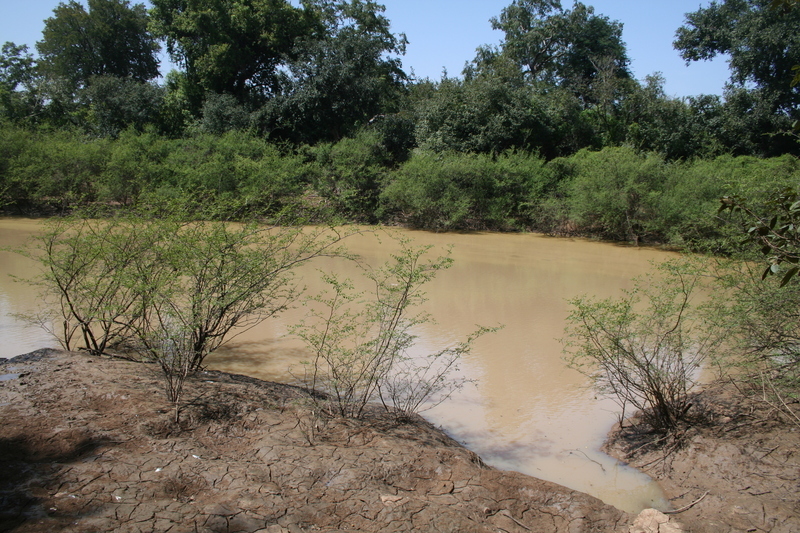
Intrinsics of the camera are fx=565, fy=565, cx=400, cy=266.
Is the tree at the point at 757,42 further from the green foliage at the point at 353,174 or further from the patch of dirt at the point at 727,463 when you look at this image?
the patch of dirt at the point at 727,463

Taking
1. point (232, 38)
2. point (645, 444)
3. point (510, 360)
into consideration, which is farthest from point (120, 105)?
point (645, 444)

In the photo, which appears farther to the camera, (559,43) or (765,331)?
(559,43)

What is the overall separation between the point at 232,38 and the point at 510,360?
23110 millimetres

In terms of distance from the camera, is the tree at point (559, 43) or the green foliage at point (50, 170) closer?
the green foliage at point (50, 170)

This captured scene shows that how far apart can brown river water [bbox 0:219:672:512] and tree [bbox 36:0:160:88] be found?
80.8ft

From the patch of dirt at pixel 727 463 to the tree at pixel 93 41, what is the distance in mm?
33993

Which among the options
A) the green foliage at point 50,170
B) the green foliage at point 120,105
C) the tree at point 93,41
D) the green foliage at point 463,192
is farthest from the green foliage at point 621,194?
the tree at point 93,41

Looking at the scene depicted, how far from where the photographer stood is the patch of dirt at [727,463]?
3.63m

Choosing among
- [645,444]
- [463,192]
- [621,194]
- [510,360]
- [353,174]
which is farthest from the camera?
[353,174]

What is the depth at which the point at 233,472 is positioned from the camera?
11.6 feet

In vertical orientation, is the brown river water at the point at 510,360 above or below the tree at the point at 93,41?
below

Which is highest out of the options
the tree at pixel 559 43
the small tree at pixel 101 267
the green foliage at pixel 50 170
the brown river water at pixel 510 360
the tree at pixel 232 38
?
the tree at pixel 559 43

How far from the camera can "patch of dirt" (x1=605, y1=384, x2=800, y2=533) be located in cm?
363

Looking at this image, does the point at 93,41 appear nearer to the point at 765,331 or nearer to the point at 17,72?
the point at 17,72
